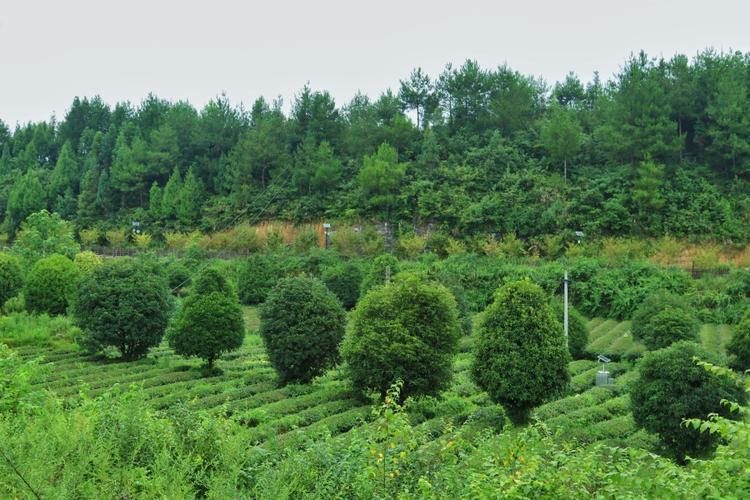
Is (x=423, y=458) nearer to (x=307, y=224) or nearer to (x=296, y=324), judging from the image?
(x=296, y=324)

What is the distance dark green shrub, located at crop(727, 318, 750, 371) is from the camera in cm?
2392

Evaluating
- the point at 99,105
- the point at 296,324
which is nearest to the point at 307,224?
the point at 296,324

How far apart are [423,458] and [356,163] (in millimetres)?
52695

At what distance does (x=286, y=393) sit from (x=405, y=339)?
436 centimetres

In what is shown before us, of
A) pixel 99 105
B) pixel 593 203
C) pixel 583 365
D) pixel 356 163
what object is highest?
pixel 99 105

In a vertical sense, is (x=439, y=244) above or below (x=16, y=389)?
above

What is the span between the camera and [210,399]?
769 inches

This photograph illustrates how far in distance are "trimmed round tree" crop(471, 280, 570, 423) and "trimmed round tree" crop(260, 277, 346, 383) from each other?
5.81m

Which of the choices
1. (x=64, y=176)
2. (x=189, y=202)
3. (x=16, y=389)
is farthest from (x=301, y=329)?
(x=64, y=176)

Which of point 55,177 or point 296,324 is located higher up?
point 55,177

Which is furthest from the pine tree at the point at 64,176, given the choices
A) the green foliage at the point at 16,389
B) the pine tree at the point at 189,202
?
the green foliage at the point at 16,389

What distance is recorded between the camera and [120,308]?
25.6 m

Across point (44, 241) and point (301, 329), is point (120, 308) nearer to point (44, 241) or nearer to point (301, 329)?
point (301, 329)

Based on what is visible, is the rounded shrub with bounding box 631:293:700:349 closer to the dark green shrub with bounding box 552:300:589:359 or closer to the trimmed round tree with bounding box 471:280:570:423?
the dark green shrub with bounding box 552:300:589:359
